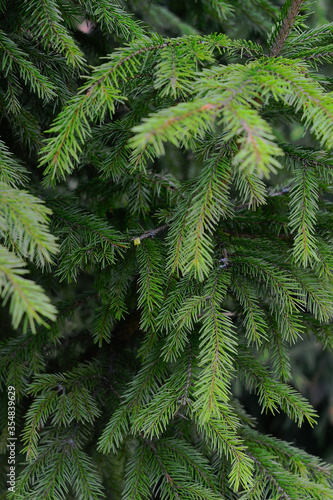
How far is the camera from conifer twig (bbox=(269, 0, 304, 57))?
2.65 feet

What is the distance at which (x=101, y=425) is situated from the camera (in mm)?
1159

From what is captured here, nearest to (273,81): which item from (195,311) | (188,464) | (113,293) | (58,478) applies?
(195,311)

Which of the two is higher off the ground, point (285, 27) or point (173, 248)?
point (285, 27)

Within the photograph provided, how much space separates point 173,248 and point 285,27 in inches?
20.7

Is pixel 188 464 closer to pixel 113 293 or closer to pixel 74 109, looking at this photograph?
pixel 113 293

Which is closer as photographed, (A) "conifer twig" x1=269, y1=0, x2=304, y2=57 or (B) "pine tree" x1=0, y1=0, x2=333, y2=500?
(B) "pine tree" x1=0, y1=0, x2=333, y2=500

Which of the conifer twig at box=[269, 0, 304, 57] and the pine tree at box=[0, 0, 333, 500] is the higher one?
the conifer twig at box=[269, 0, 304, 57]

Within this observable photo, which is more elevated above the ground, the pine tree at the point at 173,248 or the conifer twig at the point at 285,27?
the conifer twig at the point at 285,27

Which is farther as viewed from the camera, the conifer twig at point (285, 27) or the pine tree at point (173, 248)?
the conifer twig at point (285, 27)

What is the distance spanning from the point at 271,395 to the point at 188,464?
0.91 ft

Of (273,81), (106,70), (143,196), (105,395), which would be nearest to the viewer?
(273,81)

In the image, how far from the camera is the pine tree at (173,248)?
0.68m

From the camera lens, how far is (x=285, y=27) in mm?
832

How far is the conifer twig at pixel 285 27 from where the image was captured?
0.81m
